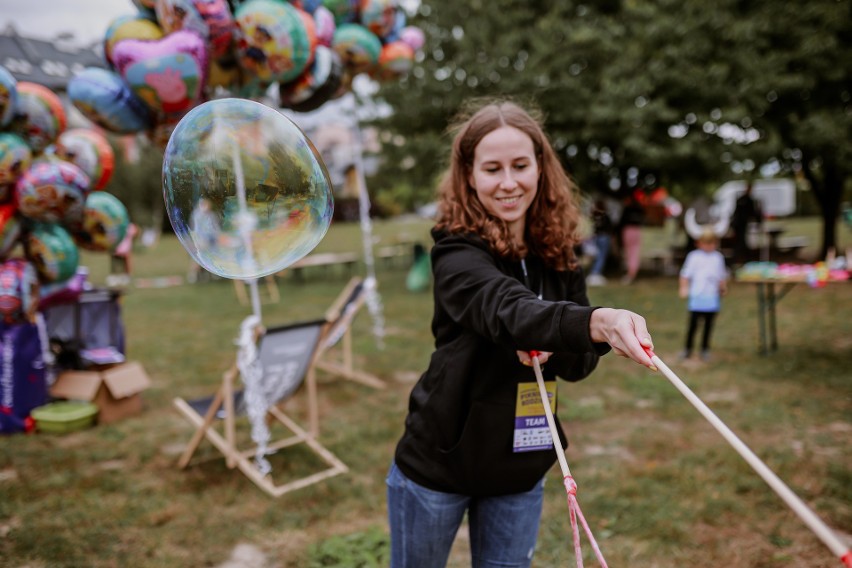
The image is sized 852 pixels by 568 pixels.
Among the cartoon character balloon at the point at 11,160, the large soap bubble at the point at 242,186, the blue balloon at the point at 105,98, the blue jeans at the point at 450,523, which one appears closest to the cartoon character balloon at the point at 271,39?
the blue balloon at the point at 105,98

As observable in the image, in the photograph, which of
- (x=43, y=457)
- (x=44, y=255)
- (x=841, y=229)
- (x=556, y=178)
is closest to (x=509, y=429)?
(x=556, y=178)

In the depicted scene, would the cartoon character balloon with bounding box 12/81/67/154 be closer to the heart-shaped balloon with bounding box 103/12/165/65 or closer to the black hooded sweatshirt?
the heart-shaped balloon with bounding box 103/12/165/65

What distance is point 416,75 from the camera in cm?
1273

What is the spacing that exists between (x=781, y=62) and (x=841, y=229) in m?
14.0

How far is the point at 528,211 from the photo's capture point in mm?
1879

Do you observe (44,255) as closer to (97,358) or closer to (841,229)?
(97,358)

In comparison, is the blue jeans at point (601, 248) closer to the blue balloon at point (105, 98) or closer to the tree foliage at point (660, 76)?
the tree foliage at point (660, 76)

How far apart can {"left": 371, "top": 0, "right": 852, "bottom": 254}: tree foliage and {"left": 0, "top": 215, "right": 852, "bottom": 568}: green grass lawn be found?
5265mm

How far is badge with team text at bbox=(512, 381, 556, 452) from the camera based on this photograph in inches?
67.0

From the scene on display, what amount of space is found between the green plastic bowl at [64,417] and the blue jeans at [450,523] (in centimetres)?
414

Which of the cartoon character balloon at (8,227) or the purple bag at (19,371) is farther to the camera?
the purple bag at (19,371)

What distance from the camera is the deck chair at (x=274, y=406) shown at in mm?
4035

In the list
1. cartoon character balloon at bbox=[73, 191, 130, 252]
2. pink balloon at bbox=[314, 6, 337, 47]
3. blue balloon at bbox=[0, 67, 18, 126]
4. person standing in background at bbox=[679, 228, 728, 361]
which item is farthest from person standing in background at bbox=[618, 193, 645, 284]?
blue balloon at bbox=[0, 67, 18, 126]

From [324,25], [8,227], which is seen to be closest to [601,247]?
[324,25]
